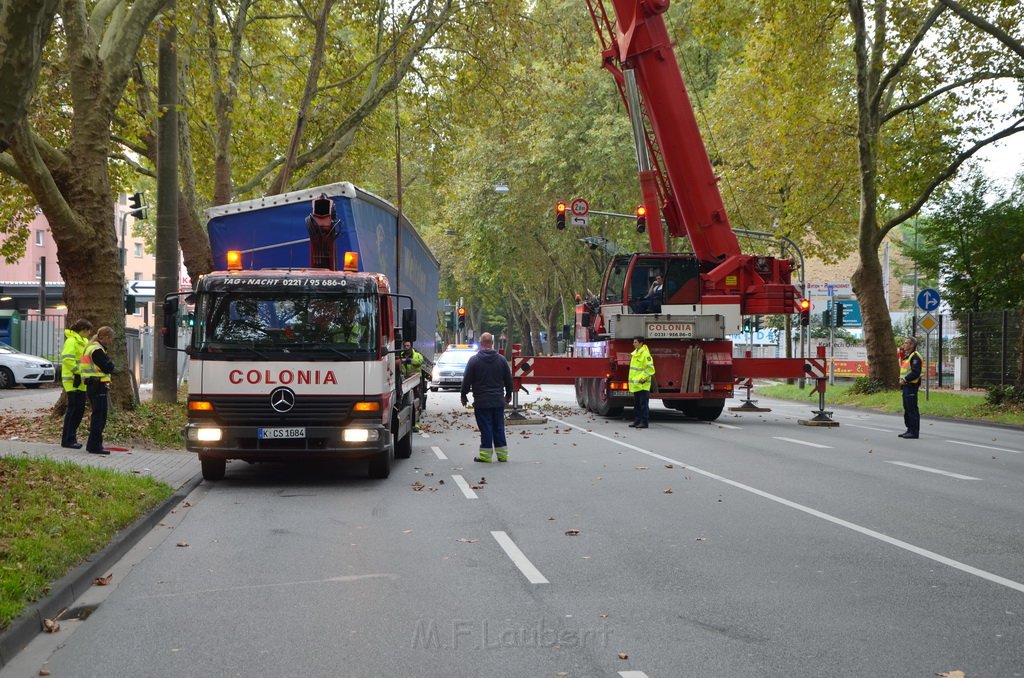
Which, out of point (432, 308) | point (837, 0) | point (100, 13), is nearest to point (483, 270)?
point (432, 308)

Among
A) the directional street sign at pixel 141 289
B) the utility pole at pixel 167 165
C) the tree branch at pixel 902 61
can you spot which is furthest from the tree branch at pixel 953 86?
the directional street sign at pixel 141 289

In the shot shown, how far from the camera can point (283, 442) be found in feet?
39.8

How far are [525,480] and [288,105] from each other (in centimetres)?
1991

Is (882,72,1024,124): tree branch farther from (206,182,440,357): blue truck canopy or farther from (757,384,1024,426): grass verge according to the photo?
(206,182,440,357): blue truck canopy

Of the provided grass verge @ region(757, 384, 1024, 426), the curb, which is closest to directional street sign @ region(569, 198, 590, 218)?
grass verge @ region(757, 384, 1024, 426)

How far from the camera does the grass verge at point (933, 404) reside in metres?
24.9

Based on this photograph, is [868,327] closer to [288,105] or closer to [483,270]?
[288,105]

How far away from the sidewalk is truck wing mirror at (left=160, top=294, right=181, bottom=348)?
156cm

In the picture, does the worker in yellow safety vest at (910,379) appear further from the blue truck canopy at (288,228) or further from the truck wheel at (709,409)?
the blue truck canopy at (288,228)

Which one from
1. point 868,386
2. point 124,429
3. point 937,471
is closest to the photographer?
point 937,471

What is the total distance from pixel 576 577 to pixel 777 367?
16.0 meters

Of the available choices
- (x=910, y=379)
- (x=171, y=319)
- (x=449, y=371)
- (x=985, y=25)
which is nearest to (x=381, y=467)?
(x=171, y=319)

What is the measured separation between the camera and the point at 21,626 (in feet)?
19.1

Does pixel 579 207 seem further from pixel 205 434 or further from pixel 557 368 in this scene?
pixel 205 434
